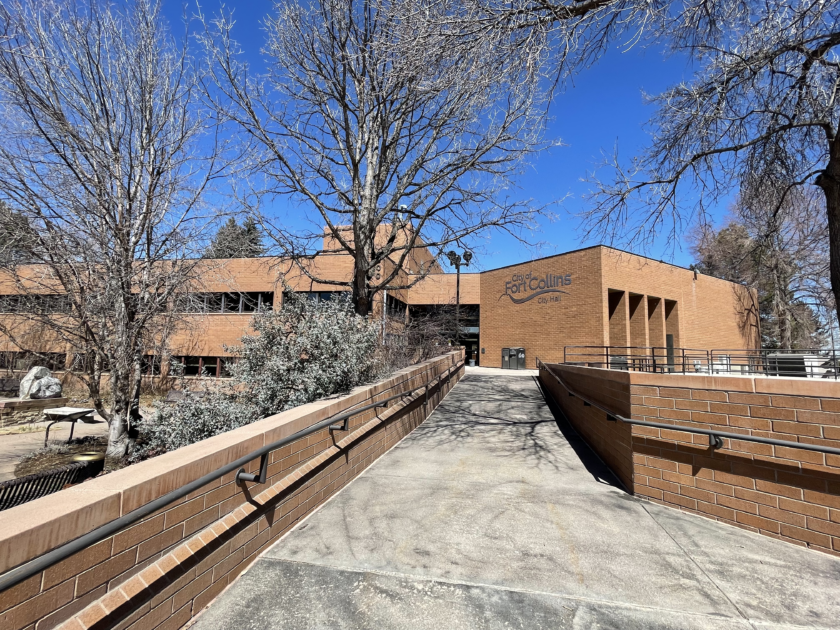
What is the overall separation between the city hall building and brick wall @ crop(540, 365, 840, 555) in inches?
634

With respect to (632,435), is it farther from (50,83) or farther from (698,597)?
(50,83)

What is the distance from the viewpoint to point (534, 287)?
89.0ft

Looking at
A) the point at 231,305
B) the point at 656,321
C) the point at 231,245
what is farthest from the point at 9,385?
the point at 656,321

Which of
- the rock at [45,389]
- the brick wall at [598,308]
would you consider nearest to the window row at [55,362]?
the rock at [45,389]

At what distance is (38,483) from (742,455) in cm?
722

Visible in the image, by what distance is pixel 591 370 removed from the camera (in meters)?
7.14

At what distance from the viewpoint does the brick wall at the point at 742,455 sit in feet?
12.1

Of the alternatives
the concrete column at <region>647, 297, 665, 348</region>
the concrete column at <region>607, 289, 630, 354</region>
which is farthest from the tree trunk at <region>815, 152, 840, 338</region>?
the concrete column at <region>647, 297, 665, 348</region>

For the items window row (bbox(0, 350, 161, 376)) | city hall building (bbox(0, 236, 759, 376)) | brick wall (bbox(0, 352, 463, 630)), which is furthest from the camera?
city hall building (bbox(0, 236, 759, 376))

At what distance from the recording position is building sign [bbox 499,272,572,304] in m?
26.0

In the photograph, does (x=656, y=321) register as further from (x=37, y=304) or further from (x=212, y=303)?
(x=37, y=304)

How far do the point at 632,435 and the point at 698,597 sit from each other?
2189 mm

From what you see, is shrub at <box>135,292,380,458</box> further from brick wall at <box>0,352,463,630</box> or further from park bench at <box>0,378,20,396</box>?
park bench at <box>0,378,20,396</box>

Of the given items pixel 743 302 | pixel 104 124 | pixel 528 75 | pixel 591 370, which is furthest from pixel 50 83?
pixel 743 302
